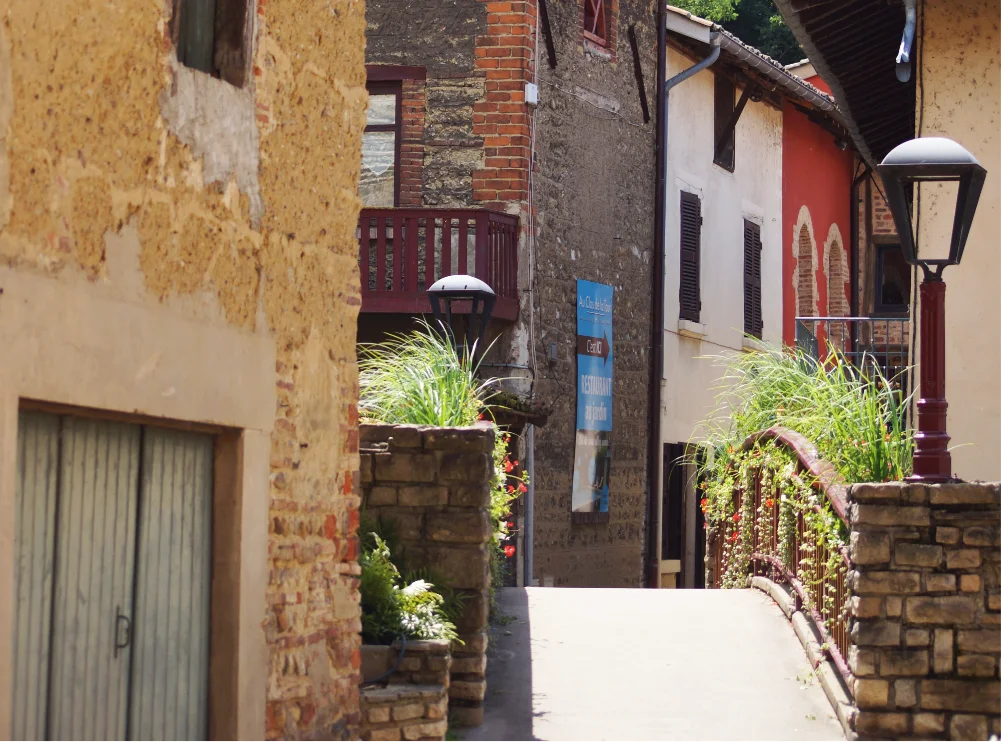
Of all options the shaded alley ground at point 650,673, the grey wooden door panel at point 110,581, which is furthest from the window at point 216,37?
the shaded alley ground at point 650,673

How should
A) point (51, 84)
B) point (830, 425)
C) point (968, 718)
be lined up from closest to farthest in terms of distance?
point (51, 84)
point (968, 718)
point (830, 425)

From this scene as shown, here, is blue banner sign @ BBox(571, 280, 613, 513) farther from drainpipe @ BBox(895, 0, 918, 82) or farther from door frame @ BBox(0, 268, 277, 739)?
door frame @ BBox(0, 268, 277, 739)

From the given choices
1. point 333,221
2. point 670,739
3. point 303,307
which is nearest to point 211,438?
point 303,307

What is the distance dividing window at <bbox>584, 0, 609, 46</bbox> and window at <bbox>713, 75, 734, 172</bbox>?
3.34 m

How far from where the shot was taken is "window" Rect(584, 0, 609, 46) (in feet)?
55.7

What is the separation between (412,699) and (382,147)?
9208 millimetres

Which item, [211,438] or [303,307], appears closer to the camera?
[211,438]

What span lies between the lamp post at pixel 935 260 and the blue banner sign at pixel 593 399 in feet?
28.5

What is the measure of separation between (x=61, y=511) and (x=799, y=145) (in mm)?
18941

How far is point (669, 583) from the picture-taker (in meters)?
19.0

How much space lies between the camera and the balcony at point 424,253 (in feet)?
48.7

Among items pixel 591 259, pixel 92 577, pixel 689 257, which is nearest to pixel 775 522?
pixel 92 577

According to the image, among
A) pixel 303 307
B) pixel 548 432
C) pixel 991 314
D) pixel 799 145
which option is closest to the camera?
pixel 303 307

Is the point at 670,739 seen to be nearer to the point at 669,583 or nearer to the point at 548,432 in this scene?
the point at 548,432
